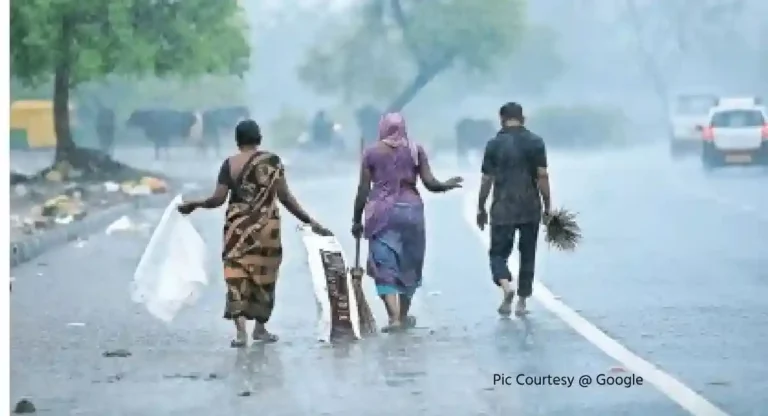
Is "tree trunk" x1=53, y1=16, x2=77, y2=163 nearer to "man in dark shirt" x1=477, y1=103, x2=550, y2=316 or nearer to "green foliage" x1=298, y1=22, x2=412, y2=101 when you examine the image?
"green foliage" x1=298, y1=22, x2=412, y2=101

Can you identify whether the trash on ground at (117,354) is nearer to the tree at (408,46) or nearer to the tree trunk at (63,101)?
the tree trunk at (63,101)

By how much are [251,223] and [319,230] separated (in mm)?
241

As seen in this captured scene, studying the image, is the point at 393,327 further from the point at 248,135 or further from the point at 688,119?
the point at 688,119

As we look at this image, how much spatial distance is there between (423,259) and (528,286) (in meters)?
0.39

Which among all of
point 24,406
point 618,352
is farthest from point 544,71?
point 24,406

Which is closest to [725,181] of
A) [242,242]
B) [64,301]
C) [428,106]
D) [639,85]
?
[639,85]

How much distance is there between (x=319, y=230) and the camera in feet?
33.3

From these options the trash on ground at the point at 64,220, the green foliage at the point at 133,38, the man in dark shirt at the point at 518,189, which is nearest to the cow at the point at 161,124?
the green foliage at the point at 133,38

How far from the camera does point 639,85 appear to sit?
10.3m

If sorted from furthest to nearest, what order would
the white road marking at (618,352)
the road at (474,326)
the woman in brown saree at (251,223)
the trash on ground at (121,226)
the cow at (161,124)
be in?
the trash on ground at (121,226) → the cow at (161,124) → the woman in brown saree at (251,223) → the road at (474,326) → the white road marking at (618,352)

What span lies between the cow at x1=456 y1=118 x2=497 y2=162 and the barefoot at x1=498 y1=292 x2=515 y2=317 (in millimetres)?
516

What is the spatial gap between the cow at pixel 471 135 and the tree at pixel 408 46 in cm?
19

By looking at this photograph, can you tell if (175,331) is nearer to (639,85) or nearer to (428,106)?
(428,106)

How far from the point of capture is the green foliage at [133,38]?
10.3 metres
